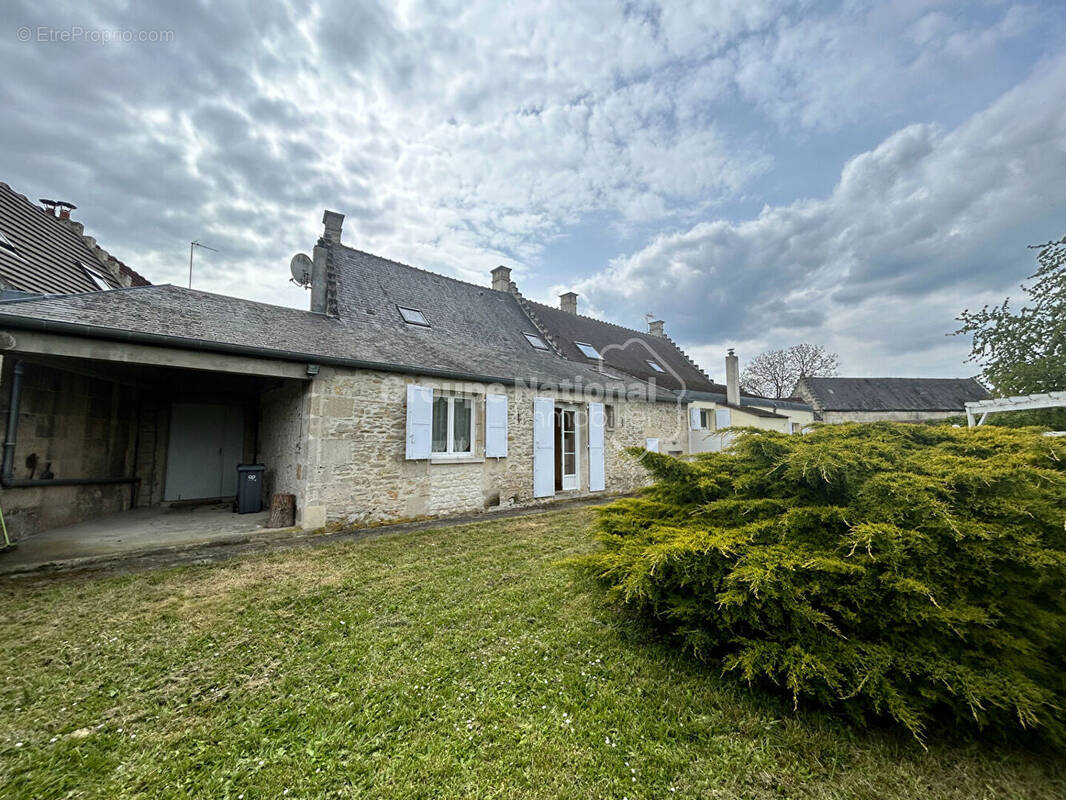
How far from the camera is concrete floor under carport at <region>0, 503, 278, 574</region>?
4.88 metres

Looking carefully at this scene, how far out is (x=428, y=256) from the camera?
618 inches

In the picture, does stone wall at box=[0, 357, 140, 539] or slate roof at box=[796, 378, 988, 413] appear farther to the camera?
slate roof at box=[796, 378, 988, 413]

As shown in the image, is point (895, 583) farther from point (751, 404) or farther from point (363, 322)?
point (751, 404)

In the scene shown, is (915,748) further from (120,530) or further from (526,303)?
(526,303)

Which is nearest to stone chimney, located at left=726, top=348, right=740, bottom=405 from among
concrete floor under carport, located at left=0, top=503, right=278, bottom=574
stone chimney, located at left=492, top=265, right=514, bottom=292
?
stone chimney, located at left=492, top=265, right=514, bottom=292

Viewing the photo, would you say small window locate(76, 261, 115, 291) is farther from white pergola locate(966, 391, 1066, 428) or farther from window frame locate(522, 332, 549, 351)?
white pergola locate(966, 391, 1066, 428)

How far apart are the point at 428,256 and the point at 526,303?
14.4 feet

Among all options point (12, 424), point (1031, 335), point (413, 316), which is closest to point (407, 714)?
point (12, 424)

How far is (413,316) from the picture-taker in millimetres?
10695

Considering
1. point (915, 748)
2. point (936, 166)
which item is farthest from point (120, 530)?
point (936, 166)

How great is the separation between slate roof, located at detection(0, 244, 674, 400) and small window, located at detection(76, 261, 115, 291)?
358 cm

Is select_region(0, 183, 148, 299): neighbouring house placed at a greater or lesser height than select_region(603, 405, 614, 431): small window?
greater

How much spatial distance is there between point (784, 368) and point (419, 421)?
32812 millimetres

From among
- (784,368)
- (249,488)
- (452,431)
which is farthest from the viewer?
(784,368)
